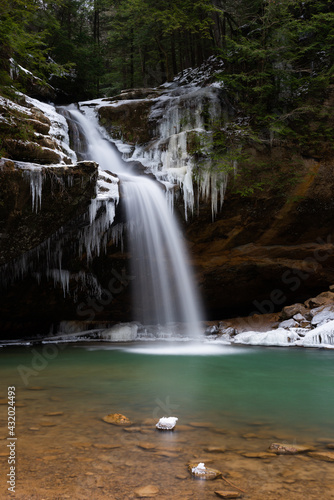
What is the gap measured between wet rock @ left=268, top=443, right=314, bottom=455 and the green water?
31 cm

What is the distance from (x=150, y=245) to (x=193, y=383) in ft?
18.7

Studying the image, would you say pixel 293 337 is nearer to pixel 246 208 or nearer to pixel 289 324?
pixel 289 324

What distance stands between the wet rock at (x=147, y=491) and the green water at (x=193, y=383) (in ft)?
4.77

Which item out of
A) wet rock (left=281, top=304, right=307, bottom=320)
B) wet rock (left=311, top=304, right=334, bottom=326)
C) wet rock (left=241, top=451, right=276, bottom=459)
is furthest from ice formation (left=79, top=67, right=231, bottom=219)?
wet rock (left=241, top=451, right=276, bottom=459)

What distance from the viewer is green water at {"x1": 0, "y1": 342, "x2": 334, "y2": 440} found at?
162 inches

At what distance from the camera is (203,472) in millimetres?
2605

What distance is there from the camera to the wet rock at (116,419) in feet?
12.2

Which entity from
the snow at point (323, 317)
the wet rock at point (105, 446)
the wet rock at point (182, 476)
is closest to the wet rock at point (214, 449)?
the wet rock at point (182, 476)

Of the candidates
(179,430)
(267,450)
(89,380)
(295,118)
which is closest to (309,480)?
(267,450)

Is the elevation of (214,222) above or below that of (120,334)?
above

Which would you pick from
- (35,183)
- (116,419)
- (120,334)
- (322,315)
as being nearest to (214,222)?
(322,315)

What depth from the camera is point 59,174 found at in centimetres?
802

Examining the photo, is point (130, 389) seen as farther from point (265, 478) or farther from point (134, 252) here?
point (134, 252)

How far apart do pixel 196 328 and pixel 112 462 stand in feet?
32.7
